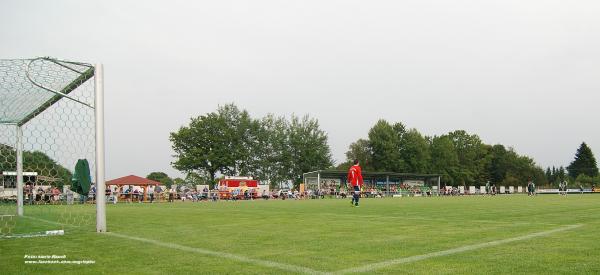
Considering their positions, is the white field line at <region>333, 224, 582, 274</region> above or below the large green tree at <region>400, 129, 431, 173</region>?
below

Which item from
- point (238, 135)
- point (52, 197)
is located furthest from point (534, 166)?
point (52, 197)

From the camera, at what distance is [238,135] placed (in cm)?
7519

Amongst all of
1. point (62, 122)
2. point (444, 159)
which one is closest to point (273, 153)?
point (444, 159)

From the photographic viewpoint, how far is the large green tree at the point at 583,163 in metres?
119

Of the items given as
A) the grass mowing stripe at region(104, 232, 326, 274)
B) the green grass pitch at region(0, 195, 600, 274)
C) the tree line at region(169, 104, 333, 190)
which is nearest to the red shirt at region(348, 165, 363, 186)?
the green grass pitch at region(0, 195, 600, 274)

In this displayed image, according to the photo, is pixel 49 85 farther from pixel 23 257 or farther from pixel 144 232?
pixel 23 257

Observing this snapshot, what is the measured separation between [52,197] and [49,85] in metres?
21.7

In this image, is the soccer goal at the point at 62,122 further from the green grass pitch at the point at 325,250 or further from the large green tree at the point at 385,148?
the large green tree at the point at 385,148

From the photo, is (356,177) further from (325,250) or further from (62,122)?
(325,250)

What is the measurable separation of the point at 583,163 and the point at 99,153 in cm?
13379

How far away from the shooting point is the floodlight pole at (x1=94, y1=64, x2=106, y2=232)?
995cm

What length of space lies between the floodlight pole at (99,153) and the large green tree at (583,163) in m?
130

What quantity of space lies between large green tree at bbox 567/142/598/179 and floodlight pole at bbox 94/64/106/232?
130m

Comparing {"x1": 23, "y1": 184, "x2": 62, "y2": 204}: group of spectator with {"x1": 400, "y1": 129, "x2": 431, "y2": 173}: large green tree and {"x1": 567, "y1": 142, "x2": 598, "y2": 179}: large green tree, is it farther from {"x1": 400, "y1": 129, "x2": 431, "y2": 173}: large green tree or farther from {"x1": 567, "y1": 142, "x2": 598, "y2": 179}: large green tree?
{"x1": 567, "y1": 142, "x2": 598, "y2": 179}: large green tree
